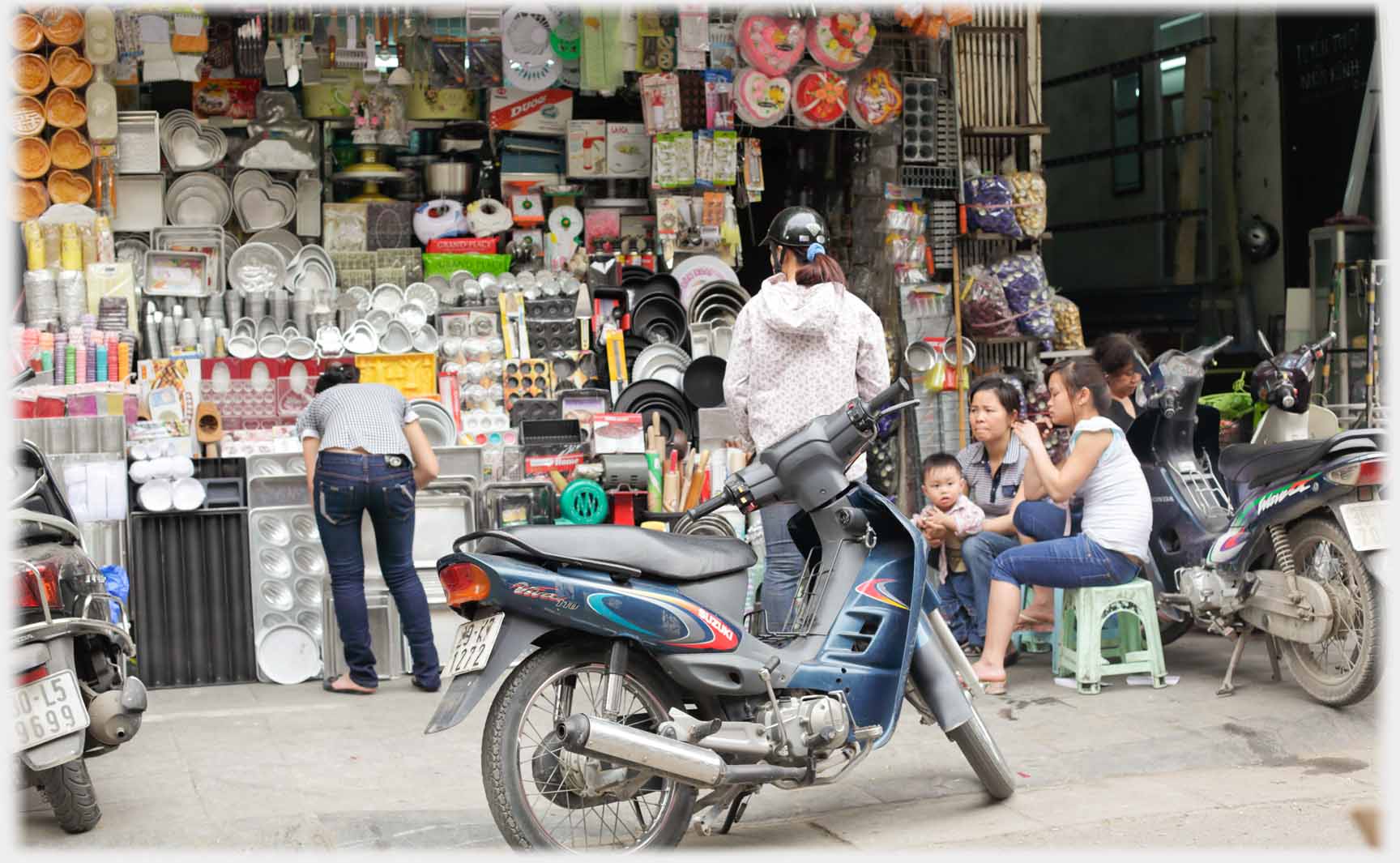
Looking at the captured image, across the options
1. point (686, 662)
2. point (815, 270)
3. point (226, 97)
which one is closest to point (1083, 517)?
point (815, 270)

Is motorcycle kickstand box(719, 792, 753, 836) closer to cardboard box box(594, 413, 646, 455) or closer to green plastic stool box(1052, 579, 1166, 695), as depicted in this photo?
green plastic stool box(1052, 579, 1166, 695)

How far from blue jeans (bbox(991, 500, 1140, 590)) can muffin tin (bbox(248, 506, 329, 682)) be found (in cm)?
301

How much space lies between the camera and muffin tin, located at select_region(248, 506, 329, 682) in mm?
6676

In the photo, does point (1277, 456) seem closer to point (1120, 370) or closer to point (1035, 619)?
point (1120, 370)

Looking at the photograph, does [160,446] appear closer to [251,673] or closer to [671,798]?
[251,673]

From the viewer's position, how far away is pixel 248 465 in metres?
6.83

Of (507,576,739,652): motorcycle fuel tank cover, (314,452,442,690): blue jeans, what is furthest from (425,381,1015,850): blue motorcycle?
(314,452,442,690): blue jeans

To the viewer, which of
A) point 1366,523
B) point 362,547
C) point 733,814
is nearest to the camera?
point 733,814

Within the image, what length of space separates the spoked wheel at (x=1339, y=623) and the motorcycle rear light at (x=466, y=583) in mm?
3131

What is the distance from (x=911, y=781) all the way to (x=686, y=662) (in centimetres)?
127

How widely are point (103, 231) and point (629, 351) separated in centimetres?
274

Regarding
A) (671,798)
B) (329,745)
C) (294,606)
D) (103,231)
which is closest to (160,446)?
(294,606)

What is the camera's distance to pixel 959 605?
21.1ft

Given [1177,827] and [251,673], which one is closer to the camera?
[1177,827]
